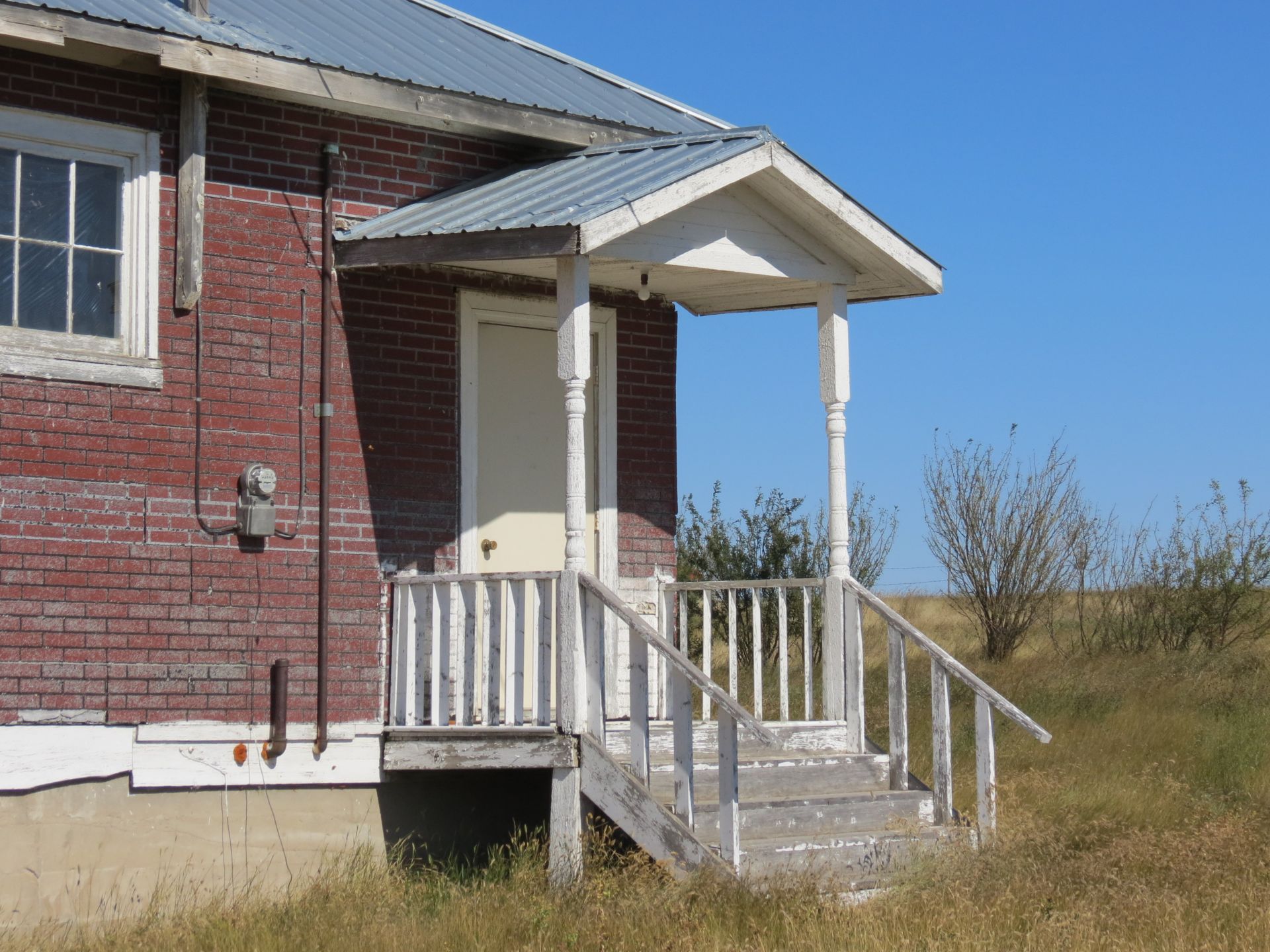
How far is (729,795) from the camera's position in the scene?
24.2 feet

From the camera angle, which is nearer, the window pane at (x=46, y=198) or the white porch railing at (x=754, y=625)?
the window pane at (x=46, y=198)

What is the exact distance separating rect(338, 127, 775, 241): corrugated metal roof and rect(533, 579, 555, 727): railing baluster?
1846 millimetres

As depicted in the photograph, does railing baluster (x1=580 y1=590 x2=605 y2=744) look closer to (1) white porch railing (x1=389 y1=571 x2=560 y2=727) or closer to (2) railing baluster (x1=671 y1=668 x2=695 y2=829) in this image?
(1) white porch railing (x1=389 y1=571 x2=560 y2=727)

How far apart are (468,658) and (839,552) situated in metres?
2.18

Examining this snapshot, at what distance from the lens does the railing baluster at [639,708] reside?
303 inches

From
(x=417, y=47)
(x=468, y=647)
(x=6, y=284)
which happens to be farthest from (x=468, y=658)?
(x=417, y=47)

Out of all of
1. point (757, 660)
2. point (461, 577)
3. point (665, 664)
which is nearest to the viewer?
point (461, 577)

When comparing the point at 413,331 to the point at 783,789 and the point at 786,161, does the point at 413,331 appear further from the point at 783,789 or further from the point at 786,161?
the point at 783,789

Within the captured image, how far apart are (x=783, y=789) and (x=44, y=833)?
12.0 ft

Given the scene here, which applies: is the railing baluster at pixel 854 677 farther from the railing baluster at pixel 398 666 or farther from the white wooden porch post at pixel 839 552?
the railing baluster at pixel 398 666

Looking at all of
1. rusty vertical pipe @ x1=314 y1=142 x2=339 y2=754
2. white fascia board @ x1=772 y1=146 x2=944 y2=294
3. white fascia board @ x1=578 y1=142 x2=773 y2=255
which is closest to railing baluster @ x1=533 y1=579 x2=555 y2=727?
rusty vertical pipe @ x1=314 y1=142 x2=339 y2=754

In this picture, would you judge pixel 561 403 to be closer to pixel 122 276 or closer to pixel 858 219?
pixel 858 219

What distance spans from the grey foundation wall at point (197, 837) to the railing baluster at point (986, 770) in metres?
2.78

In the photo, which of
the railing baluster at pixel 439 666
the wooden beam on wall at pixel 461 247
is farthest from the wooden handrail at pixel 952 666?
the wooden beam on wall at pixel 461 247
